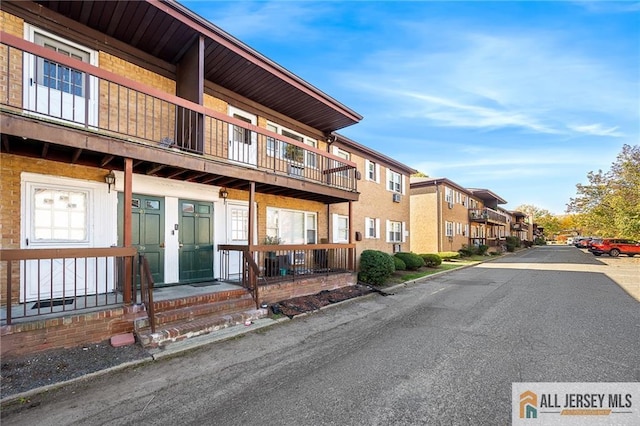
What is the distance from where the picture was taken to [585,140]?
21.2 metres

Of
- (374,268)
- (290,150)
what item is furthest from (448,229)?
(290,150)

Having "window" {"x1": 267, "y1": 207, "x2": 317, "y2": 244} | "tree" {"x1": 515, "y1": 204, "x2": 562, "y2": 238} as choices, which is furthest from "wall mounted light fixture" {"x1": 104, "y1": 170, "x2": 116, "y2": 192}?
"tree" {"x1": 515, "y1": 204, "x2": 562, "y2": 238}

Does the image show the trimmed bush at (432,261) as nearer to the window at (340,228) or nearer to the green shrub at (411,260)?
the green shrub at (411,260)

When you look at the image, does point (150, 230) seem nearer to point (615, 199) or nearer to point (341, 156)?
point (341, 156)

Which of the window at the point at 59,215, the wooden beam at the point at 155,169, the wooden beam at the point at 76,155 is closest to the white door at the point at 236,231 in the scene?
the wooden beam at the point at 155,169

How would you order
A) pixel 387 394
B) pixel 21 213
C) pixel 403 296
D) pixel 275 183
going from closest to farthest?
1. pixel 387 394
2. pixel 21 213
3. pixel 275 183
4. pixel 403 296

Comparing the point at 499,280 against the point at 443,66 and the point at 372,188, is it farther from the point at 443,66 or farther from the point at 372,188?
the point at 443,66

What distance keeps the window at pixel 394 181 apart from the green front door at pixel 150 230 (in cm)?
1301

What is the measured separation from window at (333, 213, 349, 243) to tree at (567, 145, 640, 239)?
1089 inches

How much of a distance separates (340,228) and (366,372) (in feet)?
31.9

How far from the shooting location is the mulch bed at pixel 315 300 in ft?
24.6

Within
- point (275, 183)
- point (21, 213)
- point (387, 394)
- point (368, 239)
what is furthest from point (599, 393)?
point (368, 239)

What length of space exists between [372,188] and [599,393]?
1272 cm

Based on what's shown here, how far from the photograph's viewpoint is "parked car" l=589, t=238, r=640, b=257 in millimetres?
27609
